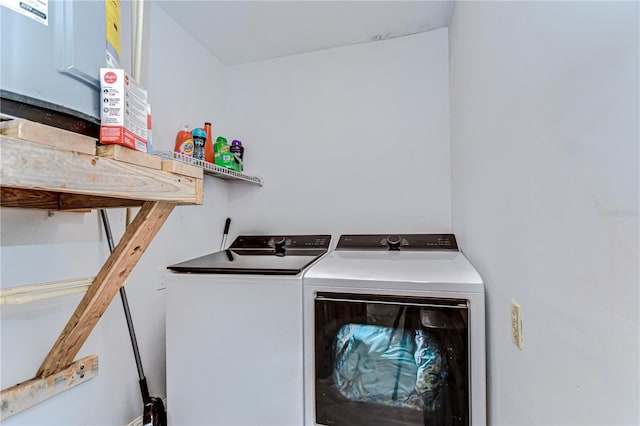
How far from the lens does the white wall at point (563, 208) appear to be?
46cm

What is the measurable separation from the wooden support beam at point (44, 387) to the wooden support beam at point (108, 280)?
0.11 ft

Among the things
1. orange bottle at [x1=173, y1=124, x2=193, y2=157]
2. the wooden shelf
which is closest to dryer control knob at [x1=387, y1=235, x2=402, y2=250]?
the wooden shelf

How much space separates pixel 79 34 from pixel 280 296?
1039 mm

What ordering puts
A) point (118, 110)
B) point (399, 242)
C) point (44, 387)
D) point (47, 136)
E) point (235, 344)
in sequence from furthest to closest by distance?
point (399, 242)
point (235, 344)
point (44, 387)
point (118, 110)
point (47, 136)

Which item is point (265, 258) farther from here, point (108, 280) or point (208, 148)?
point (208, 148)

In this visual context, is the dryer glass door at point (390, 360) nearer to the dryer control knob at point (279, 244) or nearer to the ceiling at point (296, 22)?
the dryer control knob at point (279, 244)

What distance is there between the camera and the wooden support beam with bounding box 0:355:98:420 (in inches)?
40.9

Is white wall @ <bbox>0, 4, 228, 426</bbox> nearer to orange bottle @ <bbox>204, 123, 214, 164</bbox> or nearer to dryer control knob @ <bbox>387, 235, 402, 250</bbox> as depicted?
orange bottle @ <bbox>204, 123, 214, 164</bbox>

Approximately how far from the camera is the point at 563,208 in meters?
0.63

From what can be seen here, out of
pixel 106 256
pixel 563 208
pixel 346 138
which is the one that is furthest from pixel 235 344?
pixel 346 138

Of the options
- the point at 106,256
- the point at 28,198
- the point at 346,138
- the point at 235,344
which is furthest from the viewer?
the point at 346,138

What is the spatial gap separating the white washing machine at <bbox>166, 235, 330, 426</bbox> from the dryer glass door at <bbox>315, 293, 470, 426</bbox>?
4.8 inches

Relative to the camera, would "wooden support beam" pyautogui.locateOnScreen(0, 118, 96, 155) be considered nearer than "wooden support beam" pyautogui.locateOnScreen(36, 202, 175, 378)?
Yes

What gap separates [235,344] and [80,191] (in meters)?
0.91
